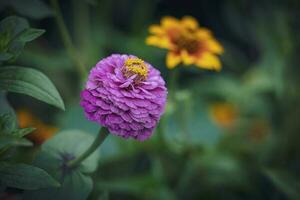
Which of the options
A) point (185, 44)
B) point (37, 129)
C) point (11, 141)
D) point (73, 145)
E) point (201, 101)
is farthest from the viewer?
point (201, 101)


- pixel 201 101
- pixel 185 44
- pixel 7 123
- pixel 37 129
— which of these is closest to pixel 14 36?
pixel 7 123

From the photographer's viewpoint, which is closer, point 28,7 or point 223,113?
point 28,7

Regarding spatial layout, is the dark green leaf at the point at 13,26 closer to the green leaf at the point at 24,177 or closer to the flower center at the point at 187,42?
the green leaf at the point at 24,177

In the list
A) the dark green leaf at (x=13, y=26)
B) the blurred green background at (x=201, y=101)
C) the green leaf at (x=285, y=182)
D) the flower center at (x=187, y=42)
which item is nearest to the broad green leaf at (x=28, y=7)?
the blurred green background at (x=201, y=101)

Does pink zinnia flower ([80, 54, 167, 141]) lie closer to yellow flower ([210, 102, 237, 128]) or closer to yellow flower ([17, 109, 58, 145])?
yellow flower ([17, 109, 58, 145])

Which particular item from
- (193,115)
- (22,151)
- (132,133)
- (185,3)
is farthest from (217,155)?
(185,3)

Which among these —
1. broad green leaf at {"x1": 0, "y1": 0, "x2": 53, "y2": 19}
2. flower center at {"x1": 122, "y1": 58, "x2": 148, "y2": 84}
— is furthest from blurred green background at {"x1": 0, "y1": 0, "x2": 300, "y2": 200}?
flower center at {"x1": 122, "y1": 58, "x2": 148, "y2": 84}

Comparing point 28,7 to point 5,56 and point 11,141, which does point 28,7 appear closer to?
point 5,56
